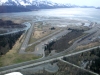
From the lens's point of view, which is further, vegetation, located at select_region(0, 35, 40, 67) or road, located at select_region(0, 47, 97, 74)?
vegetation, located at select_region(0, 35, 40, 67)

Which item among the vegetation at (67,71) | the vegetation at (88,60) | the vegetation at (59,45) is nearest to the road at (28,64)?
the vegetation at (88,60)

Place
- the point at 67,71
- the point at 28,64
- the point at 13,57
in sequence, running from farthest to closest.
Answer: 1. the point at 13,57
2. the point at 28,64
3. the point at 67,71

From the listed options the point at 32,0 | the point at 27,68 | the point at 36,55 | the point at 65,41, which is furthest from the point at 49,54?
the point at 32,0

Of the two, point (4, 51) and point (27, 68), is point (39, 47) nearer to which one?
point (4, 51)

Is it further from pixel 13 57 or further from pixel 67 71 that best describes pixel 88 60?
pixel 13 57

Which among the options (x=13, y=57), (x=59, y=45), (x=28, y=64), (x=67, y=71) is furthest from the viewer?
(x=59, y=45)

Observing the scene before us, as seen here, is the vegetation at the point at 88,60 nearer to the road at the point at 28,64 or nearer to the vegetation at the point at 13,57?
the road at the point at 28,64

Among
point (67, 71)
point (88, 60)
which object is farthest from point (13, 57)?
point (88, 60)

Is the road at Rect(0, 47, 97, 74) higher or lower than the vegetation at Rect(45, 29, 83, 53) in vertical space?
higher

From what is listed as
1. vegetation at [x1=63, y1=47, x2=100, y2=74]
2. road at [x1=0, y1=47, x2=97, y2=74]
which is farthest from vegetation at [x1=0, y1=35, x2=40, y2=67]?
vegetation at [x1=63, y1=47, x2=100, y2=74]

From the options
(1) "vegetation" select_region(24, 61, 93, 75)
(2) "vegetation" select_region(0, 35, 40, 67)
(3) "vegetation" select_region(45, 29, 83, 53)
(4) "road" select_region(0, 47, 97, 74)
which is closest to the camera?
(1) "vegetation" select_region(24, 61, 93, 75)

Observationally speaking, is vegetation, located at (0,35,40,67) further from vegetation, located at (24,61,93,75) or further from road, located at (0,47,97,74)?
vegetation, located at (24,61,93,75)
